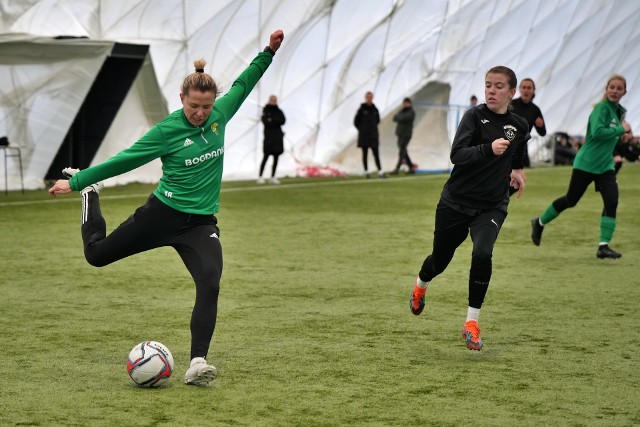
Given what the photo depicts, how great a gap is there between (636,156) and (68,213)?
29.9 feet

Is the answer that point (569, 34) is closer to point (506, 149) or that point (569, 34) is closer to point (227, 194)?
point (227, 194)

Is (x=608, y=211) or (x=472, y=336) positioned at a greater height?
(x=608, y=211)

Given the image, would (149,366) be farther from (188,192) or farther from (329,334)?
(329,334)

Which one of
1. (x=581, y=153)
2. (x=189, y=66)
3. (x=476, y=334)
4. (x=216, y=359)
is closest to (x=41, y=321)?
(x=216, y=359)

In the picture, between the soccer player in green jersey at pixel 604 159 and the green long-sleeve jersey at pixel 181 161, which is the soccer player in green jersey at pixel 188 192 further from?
the soccer player in green jersey at pixel 604 159

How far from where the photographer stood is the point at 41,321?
8.97 meters

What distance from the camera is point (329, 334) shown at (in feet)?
28.1

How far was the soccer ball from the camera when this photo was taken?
21.9 feet

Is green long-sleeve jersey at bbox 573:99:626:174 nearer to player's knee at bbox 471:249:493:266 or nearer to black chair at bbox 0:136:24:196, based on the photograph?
player's knee at bbox 471:249:493:266

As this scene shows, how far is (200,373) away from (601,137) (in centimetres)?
770

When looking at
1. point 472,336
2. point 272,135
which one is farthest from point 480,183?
point 272,135

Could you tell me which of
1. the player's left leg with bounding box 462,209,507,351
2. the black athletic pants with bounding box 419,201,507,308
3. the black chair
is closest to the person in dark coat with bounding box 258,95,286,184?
the black chair

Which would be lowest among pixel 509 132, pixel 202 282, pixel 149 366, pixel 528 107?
pixel 149 366

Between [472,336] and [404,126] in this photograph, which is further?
[404,126]
